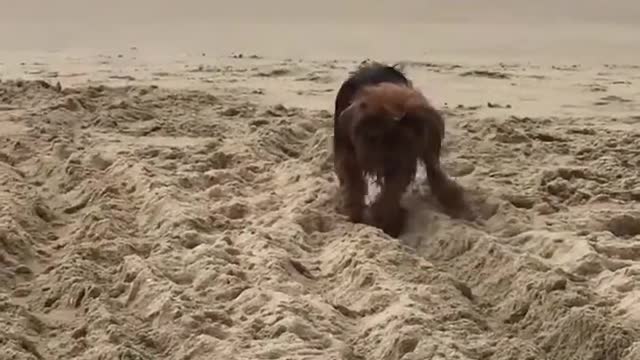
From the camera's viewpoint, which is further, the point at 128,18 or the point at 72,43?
the point at 128,18

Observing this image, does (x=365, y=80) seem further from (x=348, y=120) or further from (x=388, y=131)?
(x=388, y=131)

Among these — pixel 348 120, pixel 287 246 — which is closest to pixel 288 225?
pixel 287 246

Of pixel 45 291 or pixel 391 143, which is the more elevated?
pixel 391 143

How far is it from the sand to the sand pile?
0.01 m

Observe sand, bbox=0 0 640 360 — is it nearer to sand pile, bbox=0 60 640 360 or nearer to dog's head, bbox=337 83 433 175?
sand pile, bbox=0 60 640 360

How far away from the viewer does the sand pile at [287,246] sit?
3.97 meters

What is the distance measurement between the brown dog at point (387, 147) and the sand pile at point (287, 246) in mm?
125

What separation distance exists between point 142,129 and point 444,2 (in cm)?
963

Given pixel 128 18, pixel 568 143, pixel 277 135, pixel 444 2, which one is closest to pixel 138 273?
pixel 277 135

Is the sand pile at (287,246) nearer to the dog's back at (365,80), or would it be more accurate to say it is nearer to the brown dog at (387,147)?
the brown dog at (387,147)

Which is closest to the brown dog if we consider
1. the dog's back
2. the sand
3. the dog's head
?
the dog's head

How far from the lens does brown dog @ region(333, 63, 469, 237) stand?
517 centimetres

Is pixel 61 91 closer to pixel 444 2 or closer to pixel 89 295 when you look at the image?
pixel 89 295

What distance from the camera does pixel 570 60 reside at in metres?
11.4
